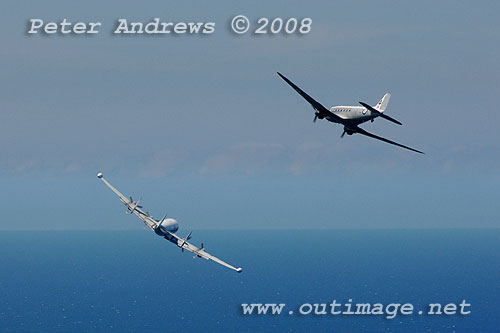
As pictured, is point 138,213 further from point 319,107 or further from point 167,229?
point 319,107

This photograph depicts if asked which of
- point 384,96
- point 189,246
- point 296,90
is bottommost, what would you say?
point 189,246

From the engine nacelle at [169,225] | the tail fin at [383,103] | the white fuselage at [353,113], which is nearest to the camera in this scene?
the white fuselage at [353,113]

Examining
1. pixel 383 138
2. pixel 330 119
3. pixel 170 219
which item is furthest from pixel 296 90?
pixel 170 219

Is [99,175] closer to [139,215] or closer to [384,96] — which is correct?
[139,215]

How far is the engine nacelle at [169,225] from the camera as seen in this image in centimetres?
10394

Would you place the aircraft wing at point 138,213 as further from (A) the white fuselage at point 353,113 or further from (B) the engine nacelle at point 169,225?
(A) the white fuselage at point 353,113

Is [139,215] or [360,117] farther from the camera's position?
[139,215]

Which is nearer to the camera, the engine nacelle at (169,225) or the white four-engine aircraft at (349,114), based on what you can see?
the white four-engine aircraft at (349,114)

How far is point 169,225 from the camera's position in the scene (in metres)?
104

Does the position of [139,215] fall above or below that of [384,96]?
below

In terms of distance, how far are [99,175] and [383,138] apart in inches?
1756

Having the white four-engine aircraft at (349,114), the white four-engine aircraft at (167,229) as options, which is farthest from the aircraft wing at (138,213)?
the white four-engine aircraft at (349,114)

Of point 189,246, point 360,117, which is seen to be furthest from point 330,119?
point 189,246

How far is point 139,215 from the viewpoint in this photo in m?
108
